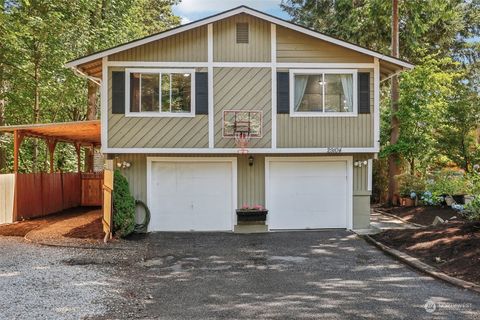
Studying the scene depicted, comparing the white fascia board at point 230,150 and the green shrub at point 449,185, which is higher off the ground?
the white fascia board at point 230,150

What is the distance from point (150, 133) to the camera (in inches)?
474

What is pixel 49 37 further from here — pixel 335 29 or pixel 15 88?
pixel 335 29

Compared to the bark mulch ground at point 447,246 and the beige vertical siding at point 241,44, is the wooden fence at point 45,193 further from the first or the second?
the bark mulch ground at point 447,246

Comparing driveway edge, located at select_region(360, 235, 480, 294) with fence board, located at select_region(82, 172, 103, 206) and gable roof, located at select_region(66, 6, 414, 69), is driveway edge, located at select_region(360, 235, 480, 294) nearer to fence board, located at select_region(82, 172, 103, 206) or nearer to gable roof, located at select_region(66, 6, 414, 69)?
gable roof, located at select_region(66, 6, 414, 69)

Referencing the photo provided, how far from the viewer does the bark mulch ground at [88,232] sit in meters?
11.4

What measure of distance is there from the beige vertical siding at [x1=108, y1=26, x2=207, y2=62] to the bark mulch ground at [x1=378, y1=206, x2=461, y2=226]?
328 inches

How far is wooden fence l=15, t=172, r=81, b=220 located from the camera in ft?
48.0

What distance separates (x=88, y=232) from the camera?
11.8m

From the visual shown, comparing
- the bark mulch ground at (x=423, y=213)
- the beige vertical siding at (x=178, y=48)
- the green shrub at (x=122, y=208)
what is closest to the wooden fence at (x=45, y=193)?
the green shrub at (x=122, y=208)

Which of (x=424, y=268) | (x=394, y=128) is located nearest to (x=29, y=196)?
(x=424, y=268)

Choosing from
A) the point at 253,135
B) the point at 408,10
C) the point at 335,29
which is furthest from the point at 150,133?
the point at 335,29

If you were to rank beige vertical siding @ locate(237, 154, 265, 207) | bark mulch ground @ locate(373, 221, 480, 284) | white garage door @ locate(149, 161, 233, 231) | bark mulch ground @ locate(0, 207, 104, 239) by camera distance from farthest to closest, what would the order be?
beige vertical siding @ locate(237, 154, 265, 207), white garage door @ locate(149, 161, 233, 231), bark mulch ground @ locate(0, 207, 104, 239), bark mulch ground @ locate(373, 221, 480, 284)

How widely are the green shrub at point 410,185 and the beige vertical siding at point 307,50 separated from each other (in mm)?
6652

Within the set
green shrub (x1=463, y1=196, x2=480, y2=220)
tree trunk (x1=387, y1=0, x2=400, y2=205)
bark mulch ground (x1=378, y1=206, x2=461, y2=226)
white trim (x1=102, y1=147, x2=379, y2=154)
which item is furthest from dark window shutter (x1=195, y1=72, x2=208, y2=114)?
tree trunk (x1=387, y1=0, x2=400, y2=205)
